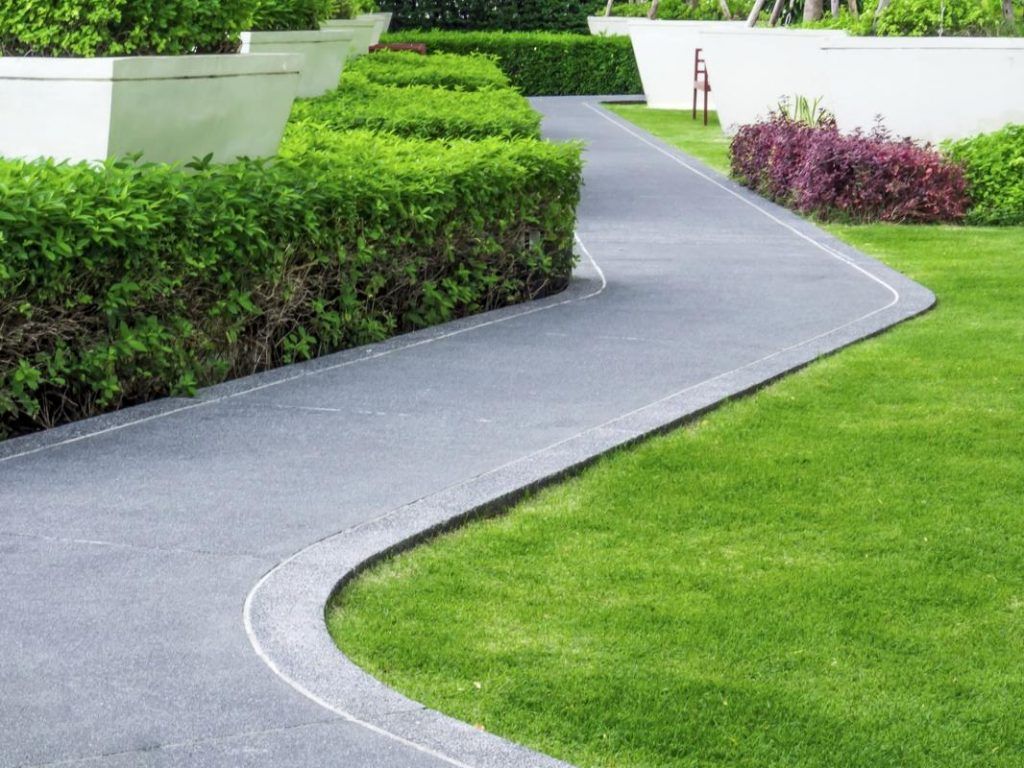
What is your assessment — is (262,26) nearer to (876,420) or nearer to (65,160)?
(65,160)

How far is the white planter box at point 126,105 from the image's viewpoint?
786cm

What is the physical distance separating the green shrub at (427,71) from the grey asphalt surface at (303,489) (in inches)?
301

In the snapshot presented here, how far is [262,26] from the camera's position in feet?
54.4

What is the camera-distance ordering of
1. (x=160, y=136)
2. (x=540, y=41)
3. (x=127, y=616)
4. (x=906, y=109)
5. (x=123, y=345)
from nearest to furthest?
(x=127, y=616), (x=123, y=345), (x=160, y=136), (x=906, y=109), (x=540, y=41)

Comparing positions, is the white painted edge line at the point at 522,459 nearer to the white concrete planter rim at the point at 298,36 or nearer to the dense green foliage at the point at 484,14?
the white concrete planter rim at the point at 298,36

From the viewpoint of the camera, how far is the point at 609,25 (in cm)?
3728

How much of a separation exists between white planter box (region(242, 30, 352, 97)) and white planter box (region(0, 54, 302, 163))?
24.9 ft

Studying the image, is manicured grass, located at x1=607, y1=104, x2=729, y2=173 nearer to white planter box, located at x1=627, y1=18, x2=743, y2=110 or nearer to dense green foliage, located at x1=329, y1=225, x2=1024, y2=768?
white planter box, located at x1=627, y1=18, x2=743, y2=110

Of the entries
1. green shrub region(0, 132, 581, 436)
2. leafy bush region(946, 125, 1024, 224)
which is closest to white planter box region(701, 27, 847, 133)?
leafy bush region(946, 125, 1024, 224)

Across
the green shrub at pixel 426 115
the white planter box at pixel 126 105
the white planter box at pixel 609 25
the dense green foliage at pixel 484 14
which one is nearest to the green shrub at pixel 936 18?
the green shrub at pixel 426 115

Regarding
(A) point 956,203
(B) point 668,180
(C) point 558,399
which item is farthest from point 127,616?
(B) point 668,180

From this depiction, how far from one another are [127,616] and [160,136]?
13.0 ft

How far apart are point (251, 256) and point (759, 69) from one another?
528 inches

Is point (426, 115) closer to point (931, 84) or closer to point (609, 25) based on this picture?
point (931, 84)
